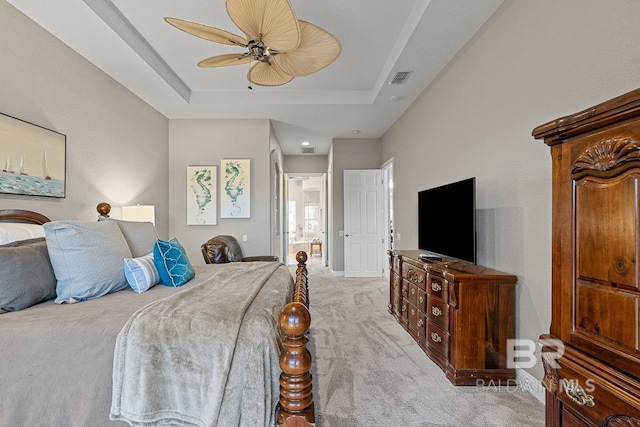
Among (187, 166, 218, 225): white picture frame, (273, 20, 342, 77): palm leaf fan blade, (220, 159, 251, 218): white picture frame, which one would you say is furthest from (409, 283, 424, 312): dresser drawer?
(187, 166, 218, 225): white picture frame

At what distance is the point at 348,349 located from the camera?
275 cm

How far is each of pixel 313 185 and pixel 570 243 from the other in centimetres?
1061

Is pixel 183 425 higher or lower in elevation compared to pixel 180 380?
lower

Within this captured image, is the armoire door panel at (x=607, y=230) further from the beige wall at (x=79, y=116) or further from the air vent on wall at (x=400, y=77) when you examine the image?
the beige wall at (x=79, y=116)

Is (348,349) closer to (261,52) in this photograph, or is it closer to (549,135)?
(549,135)

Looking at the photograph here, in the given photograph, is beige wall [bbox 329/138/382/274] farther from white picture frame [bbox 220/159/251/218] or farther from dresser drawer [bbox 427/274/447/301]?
dresser drawer [bbox 427/274/447/301]

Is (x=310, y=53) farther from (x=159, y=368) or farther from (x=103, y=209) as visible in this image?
(x=103, y=209)

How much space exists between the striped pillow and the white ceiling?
2027 mm

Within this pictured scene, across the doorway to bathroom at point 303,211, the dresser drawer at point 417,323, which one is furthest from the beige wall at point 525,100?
the doorway to bathroom at point 303,211

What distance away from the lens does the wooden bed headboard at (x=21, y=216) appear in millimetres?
2123

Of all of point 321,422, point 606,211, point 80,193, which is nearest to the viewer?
point 606,211

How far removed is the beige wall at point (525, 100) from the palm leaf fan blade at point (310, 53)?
1319mm

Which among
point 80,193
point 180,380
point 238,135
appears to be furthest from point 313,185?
point 180,380

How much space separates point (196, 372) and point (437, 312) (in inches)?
75.5
